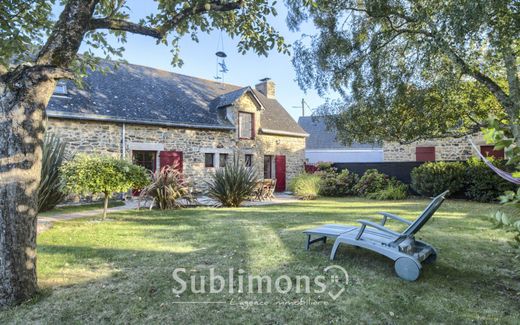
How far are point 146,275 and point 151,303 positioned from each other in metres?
0.68

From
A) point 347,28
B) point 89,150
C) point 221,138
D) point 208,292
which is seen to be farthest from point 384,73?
point 89,150

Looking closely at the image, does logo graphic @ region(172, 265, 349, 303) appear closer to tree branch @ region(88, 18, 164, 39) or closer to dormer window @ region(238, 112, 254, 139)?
tree branch @ region(88, 18, 164, 39)

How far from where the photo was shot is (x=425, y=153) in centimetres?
1689

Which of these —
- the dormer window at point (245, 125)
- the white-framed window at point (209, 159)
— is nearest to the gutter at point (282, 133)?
the dormer window at point (245, 125)

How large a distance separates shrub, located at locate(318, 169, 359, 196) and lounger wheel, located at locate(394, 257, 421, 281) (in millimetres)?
10587

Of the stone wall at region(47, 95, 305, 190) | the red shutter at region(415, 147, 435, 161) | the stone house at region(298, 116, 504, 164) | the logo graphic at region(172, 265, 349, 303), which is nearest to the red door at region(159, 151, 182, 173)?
the stone wall at region(47, 95, 305, 190)

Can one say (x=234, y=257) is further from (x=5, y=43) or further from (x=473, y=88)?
(x=473, y=88)

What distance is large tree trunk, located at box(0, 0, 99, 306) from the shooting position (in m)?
2.72

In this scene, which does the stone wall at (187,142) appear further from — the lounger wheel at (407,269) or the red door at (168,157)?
the lounger wheel at (407,269)

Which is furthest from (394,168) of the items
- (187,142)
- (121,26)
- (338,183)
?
(121,26)

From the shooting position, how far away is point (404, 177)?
13523 mm

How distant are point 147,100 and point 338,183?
29.3 ft

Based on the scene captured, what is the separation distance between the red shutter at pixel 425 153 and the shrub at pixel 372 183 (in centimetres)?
441

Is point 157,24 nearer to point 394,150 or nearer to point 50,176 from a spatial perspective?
point 50,176
